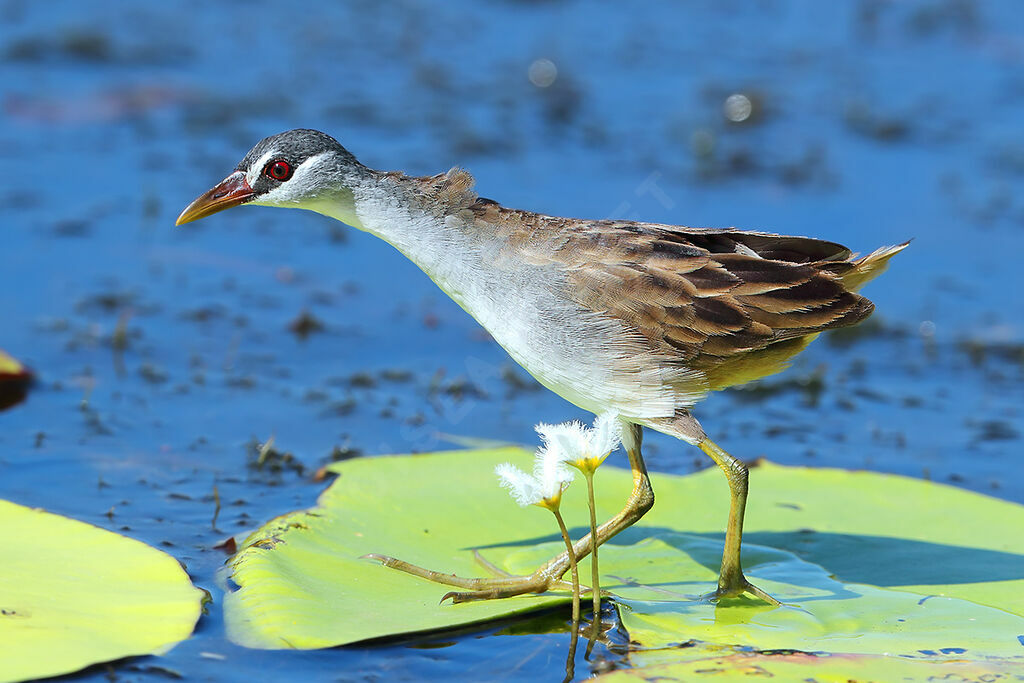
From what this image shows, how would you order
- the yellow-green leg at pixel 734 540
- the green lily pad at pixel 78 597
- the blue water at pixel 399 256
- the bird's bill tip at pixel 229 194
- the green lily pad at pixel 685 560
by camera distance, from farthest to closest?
the blue water at pixel 399 256 → the bird's bill tip at pixel 229 194 → the yellow-green leg at pixel 734 540 → the green lily pad at pixel 685 560 → the green lily pad at pixel 78 597

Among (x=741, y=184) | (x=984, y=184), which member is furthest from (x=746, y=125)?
(x=984, y=184)

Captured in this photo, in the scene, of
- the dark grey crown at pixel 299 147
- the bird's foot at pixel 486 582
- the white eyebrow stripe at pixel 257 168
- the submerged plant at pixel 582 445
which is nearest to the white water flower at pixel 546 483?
the submerged plant at pixel 582 445

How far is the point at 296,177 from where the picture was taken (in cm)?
455

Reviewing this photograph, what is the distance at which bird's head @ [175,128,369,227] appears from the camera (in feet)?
14.8

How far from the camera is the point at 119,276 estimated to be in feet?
24.3

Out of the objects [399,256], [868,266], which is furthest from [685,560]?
[399,256]

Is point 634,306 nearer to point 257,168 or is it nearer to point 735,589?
point 735,589

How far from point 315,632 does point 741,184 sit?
5874 mm

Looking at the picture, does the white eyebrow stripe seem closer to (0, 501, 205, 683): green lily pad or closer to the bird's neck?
the bird's neck

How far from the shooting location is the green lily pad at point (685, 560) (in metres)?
3.92

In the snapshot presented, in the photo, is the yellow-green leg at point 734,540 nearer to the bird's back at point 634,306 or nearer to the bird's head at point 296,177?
the bird's back at point 634,306

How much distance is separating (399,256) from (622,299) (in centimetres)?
390

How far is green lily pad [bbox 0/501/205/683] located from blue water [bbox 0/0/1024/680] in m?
0.15

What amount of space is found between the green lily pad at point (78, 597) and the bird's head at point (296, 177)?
1232 mm
